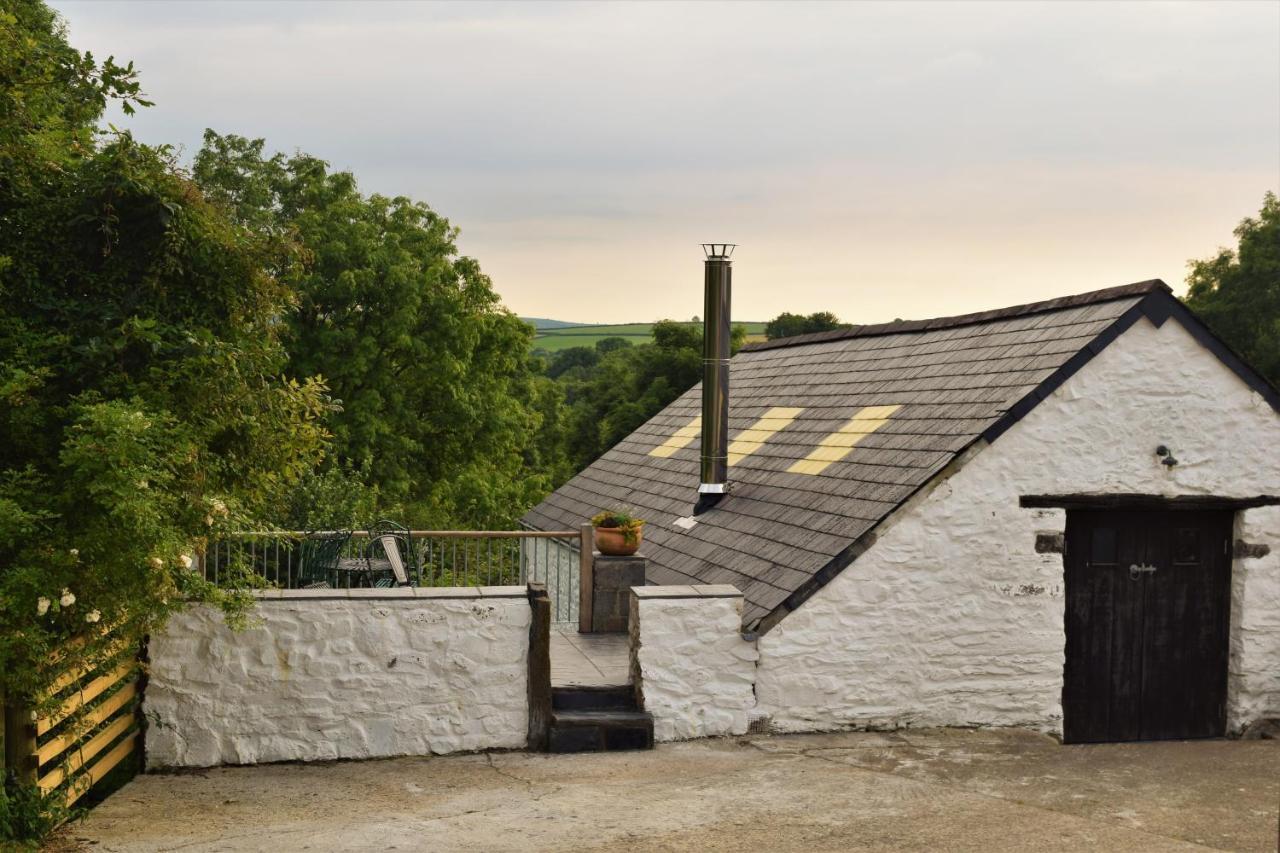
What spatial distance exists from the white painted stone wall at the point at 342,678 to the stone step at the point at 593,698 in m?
0.45

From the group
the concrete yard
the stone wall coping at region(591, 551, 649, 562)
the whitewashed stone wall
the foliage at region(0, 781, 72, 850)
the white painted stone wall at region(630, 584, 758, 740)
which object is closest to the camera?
the foliage at region(0, 781, 72, 850)

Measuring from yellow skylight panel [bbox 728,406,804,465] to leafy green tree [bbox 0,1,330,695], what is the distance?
7254mm

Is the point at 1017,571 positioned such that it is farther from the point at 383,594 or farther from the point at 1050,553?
the point at 383,594

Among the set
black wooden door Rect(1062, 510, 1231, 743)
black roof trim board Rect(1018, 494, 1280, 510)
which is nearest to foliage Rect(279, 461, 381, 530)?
black roof trim board Rect(1018, 494, 1280, 510)

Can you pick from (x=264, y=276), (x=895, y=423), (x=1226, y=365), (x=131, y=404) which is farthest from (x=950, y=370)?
(x=131, y=404)

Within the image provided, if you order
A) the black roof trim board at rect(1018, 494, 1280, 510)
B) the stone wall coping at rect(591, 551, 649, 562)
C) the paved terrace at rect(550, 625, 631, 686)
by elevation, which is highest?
the black roof trim board at rect(1018, 494, 1280, 510)

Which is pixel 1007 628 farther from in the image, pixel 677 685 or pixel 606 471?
pixel 606 471

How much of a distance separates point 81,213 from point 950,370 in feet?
28.2

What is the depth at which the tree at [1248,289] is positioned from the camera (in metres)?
37.6

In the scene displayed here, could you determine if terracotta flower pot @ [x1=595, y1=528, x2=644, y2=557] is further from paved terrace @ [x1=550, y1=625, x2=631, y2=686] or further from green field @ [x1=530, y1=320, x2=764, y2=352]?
green field @ [x1=530, y1=320, x2=764, y2=352]

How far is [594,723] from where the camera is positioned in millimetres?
9516

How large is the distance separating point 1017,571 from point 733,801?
3898mm

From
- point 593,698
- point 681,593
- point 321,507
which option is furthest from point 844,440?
point 321,507

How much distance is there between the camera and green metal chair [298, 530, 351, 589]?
12.0m
